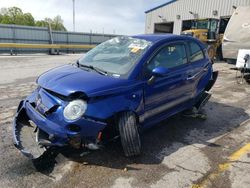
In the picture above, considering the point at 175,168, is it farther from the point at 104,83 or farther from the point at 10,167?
the point at 10,167

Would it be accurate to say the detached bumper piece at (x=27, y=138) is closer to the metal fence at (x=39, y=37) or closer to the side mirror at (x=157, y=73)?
the side mirror at (x=157, y=73)

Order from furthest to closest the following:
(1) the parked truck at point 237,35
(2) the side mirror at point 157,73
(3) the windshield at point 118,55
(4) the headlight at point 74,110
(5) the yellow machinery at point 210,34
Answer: (5) the yellow machinery at point 210,34, (1) the parked truck at point 237,35, (3) the windshield at point 118,55, (2) the side mirror at point 157,73, (4) the headlight at point 74,110

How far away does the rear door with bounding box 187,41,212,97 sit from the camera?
183 inches

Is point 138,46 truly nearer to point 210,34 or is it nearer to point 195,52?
point 195,52

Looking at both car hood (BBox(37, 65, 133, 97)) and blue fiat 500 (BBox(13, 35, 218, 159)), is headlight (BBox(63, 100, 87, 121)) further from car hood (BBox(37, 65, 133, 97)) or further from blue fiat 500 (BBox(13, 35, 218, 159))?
car hood (BBox(37, 65, 133, 97))

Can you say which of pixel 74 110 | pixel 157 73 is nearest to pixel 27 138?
pixel 74 110

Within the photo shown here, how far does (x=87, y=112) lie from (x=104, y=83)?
0.49 metres

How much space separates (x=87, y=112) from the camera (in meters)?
2.99

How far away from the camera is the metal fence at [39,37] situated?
19609 millimetres

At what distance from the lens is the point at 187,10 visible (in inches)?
859

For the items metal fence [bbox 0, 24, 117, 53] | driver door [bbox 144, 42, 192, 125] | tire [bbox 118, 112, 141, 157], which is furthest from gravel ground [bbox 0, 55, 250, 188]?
metal fence [bbox 0, 24, 117, 53]

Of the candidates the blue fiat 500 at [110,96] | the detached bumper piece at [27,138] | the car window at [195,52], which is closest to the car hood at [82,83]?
the blue fiat 500 at [110,96]

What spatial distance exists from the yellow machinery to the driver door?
9.91 m

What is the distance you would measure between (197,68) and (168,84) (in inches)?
43.2
